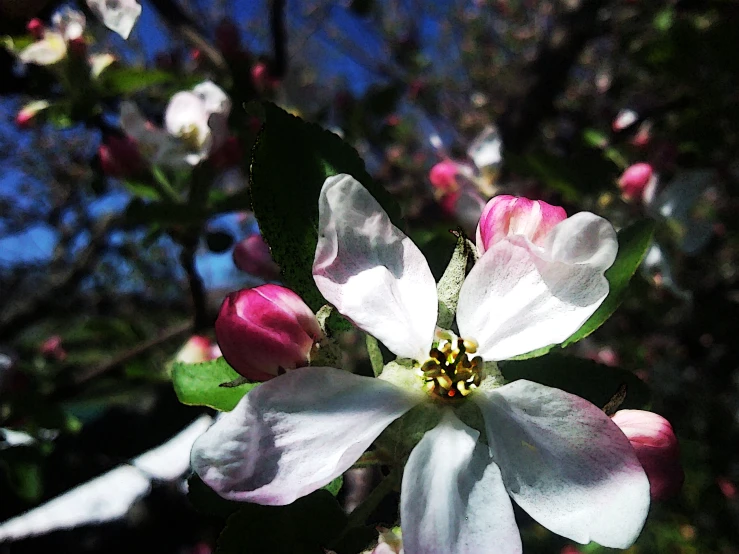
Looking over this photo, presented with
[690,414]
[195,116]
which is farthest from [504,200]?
[690,414]

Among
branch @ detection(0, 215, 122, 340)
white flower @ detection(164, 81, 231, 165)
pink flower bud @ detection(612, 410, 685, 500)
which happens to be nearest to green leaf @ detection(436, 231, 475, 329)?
pink flower bud @ detection(612, 410, 685, 500)

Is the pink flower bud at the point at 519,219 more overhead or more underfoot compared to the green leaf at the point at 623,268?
more overhead

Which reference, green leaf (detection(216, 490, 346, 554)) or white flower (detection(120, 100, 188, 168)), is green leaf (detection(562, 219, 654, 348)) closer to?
green leaf (detection(216, 490, 346, 554))

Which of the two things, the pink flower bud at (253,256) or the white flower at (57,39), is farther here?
the white flower at (57,39)

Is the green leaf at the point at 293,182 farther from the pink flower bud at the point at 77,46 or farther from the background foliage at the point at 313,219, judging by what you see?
the pink flower bud at the point at 77,46

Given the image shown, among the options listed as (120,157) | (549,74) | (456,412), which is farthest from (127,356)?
(549,74)

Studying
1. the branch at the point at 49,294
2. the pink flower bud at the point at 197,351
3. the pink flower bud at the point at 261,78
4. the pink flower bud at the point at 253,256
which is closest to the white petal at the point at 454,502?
the pink flower bud at the point at 253,256

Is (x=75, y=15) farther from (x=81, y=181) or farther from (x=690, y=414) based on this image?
(x=690, y=414)

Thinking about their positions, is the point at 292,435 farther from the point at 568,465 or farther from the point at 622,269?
the point at 622,269
